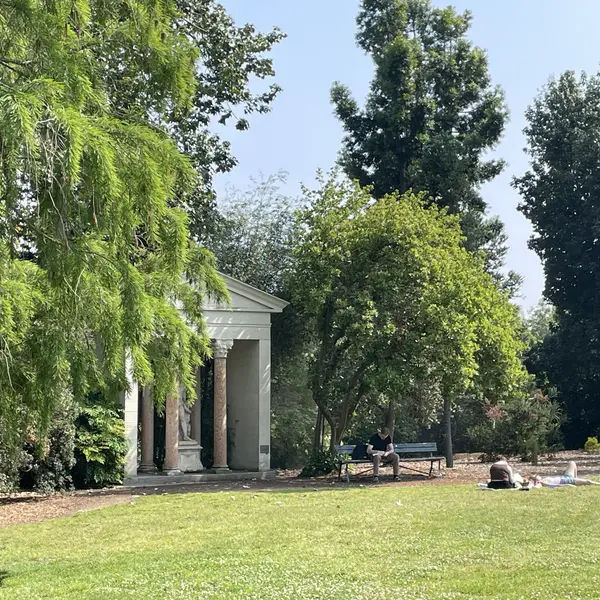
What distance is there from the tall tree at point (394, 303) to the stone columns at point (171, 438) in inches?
139

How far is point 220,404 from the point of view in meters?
22.4

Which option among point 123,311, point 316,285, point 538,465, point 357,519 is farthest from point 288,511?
point 538,465

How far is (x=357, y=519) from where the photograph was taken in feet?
38.2

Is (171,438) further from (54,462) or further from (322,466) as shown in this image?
(54,462)

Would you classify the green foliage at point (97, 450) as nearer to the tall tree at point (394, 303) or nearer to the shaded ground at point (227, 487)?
the shaded ground at point (227, 487)

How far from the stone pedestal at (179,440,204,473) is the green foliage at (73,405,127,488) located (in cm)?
316

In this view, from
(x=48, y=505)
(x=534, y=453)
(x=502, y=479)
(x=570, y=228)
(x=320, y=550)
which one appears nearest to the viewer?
(x=320, y=550)

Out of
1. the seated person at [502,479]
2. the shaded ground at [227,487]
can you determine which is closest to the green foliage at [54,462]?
the shaded ground at [227,487]

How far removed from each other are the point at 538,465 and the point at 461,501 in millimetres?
9957

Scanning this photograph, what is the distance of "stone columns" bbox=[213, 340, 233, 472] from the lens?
2233cm

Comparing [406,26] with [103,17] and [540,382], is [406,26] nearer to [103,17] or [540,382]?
[540,382]

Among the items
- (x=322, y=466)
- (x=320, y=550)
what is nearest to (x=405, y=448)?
(x=322, y=466)

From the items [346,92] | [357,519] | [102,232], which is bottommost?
[357,519]

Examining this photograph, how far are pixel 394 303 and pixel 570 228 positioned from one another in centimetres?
1776
